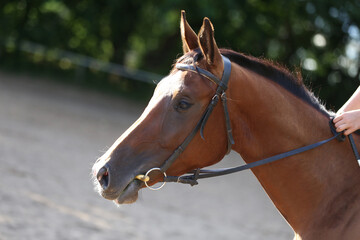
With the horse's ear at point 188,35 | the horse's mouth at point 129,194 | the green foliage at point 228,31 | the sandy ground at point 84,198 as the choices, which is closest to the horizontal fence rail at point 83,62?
the green foliage at point 228,31

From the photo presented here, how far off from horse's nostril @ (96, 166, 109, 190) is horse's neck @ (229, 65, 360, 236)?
851mm

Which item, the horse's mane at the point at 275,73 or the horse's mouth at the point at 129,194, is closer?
the horse's mouth at the point at 129,194

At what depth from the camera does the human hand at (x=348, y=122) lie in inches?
114

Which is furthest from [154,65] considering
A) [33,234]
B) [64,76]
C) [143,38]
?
[33,234]

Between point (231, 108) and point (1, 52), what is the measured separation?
17220 mm

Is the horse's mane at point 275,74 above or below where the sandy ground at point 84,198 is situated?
above

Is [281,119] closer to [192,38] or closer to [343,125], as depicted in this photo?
[343,125]

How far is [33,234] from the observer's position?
5316mm

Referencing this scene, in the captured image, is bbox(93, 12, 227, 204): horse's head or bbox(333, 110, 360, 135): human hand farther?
bbox(333, 110, 360, 135): human hand

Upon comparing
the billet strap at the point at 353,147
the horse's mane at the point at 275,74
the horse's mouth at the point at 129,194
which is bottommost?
the horse's mouth at the point at 129,194

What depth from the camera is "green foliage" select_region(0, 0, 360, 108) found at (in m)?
17.4

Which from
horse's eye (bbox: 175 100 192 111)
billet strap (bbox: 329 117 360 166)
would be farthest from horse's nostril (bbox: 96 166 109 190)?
billet strap (bbox: 329 117 360 166)

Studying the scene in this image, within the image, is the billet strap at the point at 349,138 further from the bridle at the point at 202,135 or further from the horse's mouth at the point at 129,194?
the horse's mouth at the point at 129,194

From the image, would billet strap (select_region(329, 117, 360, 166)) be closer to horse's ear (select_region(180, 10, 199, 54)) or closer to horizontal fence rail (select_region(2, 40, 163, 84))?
horse's ear (select_region(180, 10, 199, 54))
